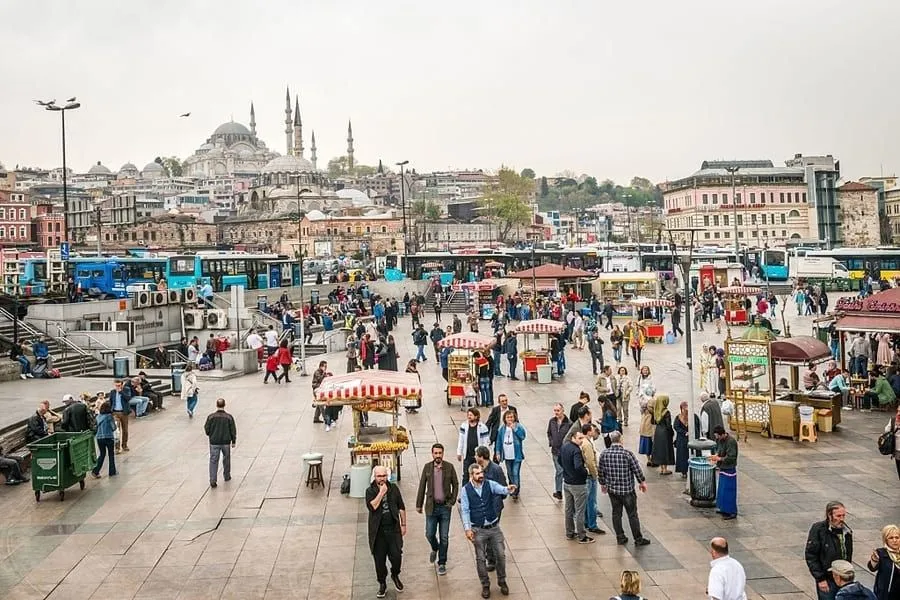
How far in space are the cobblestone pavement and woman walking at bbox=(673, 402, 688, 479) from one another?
0.28 m

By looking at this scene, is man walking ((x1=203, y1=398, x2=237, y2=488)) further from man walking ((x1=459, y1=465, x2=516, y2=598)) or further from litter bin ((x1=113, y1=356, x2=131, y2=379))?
litter bin ((x1=113, y1=356, x2=131, y2=379))

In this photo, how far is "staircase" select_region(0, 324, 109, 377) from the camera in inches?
993

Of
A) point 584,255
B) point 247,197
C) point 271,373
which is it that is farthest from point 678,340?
point 247,197

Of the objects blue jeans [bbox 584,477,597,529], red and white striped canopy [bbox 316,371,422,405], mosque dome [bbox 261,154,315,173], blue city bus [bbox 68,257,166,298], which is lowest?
blue jeans [bbox 584,477,597,529]

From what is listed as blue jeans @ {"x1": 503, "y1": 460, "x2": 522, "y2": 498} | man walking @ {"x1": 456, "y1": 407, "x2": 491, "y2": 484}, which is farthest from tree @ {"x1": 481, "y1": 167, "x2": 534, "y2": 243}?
man walking @ {"x1": 456, "y1": 407, "x2": 491, "y2": 484}

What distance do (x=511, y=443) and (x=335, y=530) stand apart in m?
2.50

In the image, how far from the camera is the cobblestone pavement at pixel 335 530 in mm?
8430

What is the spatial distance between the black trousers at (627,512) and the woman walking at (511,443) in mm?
1843

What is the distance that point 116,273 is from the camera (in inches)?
1704

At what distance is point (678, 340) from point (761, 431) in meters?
15.8

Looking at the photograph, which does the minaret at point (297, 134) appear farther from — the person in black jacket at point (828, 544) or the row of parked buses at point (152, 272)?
the person in black jacket at point (828, 544)

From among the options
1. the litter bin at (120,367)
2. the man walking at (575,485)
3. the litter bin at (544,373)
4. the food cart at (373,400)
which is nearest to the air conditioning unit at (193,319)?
the litter bin at (120,367)

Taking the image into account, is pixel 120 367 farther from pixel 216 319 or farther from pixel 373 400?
pixel 373 400

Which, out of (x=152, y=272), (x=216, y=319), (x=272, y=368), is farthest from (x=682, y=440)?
(x=152, y=272)
